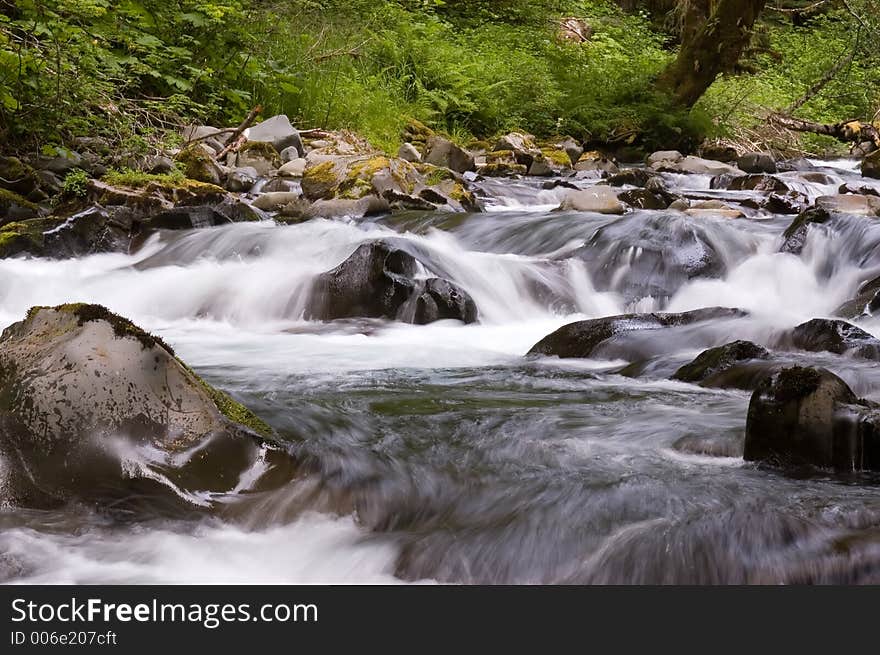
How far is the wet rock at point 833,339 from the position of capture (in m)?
4.29

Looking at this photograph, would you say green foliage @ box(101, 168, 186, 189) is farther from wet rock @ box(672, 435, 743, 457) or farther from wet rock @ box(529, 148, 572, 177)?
wet rock @ box(672, 435, 743, 457)

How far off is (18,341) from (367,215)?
18.4ft

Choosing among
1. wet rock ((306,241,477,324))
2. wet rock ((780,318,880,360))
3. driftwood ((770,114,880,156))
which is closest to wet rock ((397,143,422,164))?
wet rock ((306,241,477,324))

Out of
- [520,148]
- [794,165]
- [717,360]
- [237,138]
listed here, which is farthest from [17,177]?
[794,165]

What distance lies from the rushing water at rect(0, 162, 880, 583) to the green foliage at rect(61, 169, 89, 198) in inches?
41.1

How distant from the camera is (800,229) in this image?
7.10 meters

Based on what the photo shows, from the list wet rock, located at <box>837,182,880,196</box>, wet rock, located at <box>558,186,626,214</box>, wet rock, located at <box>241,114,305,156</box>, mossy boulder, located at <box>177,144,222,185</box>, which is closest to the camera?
wet rock, located at <box>558,186,626,214</box>

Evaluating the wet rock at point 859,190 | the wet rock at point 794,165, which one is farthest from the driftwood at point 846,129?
the wet rock at point 859,190

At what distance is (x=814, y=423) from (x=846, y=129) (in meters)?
15.3

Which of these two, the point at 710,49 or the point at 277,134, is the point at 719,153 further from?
the point at 277,134

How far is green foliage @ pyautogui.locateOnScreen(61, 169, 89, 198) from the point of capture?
788 centimetres

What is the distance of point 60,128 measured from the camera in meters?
8.20

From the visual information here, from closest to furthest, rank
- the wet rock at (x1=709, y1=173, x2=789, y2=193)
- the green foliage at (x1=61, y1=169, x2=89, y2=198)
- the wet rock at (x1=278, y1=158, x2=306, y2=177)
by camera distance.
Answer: the green foliage at (x1=61, y1=169, x2=89, y2=198) < the wet rock at (x1=278, y1=158, x2=306, y2=177) < the wet rock at (x1=709, y1=173, x2=789, y2=193)
